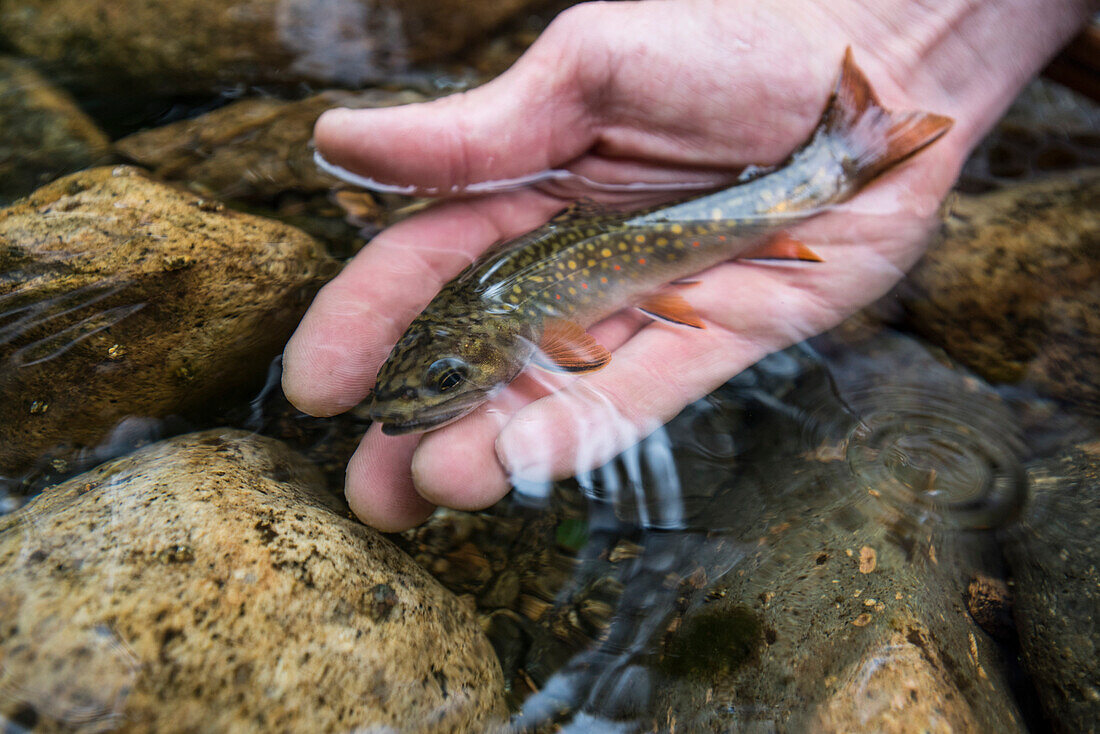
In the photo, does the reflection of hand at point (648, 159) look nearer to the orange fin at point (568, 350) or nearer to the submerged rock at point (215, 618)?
the orange fin at point (568, 350)

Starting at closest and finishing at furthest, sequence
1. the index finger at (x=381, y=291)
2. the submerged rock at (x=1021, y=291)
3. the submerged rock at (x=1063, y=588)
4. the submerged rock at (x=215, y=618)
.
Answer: the submerged rock at (x=215, y=618) < the submerged rock at (x=1063, y=588) < the index finger at (x=381, y=291) < the submerged rock at (x=1021, y=291)

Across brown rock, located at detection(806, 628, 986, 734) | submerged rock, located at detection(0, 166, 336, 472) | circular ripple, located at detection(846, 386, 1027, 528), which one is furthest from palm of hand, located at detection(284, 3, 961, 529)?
brown rock, located at detection(806, 628, 986, 734)

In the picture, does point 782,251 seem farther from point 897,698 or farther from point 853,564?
point 897,698

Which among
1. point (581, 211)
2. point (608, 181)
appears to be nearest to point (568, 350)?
point (581, 211)

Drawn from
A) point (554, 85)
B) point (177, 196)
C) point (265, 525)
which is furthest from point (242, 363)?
point (554, 85)

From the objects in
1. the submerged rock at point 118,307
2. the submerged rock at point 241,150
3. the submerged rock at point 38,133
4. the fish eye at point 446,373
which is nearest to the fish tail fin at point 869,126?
the fish eye at point 446,373

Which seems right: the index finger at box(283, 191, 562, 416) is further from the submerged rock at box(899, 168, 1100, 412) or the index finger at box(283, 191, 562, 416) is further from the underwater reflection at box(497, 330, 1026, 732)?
the submerged rock at box(899, 168, 1100, 412)

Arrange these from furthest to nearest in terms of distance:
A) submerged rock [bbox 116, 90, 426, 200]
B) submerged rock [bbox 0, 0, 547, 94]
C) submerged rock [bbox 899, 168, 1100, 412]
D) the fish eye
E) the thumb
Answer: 1. submerged rock [bbox 0, 0, 547, 94]
2. submerged rock [bbox 116, 90, 426, 200]
3. submerged rock [bbox 899, 168, 1100, 412]
4. the thumb
5. the fish eye
